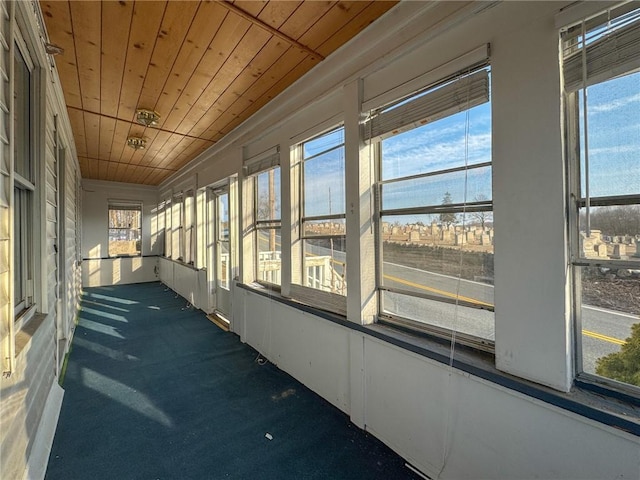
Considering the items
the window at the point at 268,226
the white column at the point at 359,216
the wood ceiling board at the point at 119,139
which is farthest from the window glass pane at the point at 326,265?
the wood ceiling board at the point at 119,139

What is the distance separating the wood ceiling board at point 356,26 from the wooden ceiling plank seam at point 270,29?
6 centimetres

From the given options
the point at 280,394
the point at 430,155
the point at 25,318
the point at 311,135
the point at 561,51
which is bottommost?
the point at 280,394

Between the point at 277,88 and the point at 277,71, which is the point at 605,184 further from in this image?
the point at 277,88

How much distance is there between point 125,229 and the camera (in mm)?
7758

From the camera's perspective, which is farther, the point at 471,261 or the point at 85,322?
the point at 85,322

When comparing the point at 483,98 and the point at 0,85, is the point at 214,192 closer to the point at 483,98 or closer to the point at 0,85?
the point at 0,85

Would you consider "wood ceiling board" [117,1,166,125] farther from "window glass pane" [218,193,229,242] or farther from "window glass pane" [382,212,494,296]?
"window glass pane" [218,193,229,242]

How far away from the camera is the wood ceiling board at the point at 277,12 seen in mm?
1526

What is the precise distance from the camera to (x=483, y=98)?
4.57 ft

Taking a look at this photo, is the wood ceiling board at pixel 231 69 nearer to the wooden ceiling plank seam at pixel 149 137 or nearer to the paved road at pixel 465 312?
the wooden ceiling plank seam at pixel 149 137

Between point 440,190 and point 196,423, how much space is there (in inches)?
91.6

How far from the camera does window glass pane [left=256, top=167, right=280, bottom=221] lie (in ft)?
10.4

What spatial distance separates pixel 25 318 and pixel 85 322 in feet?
11.6

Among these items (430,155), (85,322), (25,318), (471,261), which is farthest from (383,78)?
(85,322)
